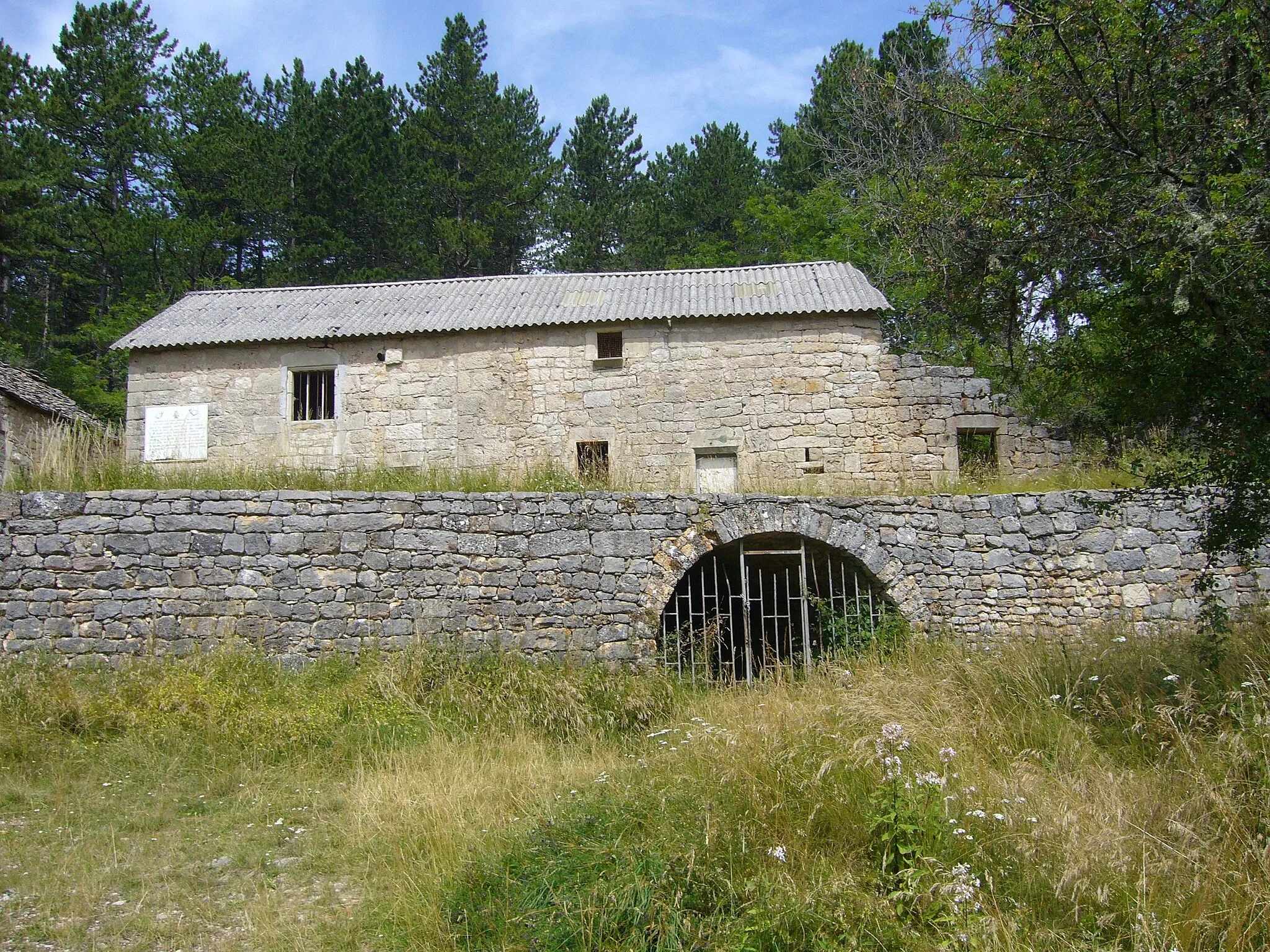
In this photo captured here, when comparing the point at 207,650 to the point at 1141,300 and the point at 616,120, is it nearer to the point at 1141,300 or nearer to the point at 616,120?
the point at 1141,300

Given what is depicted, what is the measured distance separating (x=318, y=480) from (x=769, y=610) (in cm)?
588

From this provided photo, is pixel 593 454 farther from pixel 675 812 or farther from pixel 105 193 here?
pixel 105 193

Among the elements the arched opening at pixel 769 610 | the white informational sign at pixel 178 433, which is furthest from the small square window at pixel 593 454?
the white informational sign at pixel 178 433

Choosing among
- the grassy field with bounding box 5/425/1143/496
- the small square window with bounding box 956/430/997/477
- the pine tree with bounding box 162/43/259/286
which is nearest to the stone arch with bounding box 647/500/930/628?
the grassy field with bounding box 5/425/1143/496

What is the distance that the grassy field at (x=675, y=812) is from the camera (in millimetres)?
4082

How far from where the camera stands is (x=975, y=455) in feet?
45.9

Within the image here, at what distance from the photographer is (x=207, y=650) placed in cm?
885

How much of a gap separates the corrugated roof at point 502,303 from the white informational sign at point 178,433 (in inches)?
44.1

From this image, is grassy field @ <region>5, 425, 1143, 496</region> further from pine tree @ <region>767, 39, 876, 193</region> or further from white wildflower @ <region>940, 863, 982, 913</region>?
pine tree @ <region>767, 39, 876, 193</region>

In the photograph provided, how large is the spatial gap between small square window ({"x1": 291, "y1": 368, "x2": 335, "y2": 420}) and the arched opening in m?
7.24

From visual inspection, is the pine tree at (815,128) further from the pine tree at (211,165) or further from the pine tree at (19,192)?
the pine tree at (19,192)

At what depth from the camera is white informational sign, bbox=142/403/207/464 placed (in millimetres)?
15023

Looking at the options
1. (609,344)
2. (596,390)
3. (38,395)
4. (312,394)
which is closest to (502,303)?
(609,344)

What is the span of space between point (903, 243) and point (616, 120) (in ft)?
83.4
